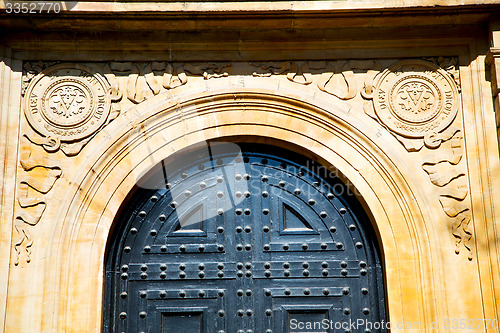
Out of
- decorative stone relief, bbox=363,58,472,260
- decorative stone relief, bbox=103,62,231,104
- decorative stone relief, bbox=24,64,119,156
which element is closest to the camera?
decorative stone relief, bbox=363,58,472,260

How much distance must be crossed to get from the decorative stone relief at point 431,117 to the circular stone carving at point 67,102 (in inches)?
83.1

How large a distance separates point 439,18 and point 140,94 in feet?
7.88

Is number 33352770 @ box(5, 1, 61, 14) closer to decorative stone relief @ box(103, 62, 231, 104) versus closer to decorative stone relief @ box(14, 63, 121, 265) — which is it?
decorative stone relief @ box(14, 63, 121, 265)

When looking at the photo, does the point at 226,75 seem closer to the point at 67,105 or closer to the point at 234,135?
the point at 234,135

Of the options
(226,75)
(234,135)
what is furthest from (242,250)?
(226,75)

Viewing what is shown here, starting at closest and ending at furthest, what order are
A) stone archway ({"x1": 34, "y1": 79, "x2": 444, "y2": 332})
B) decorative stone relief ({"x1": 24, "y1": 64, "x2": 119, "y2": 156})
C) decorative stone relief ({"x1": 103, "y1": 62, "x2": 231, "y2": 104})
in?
stone archway ({"x1": 34, "y1": 79, "x2": 444, "y2": 332}), decorative stone relief ({"x1": 24, "y1": 64, "x2": 119, "y2": 156}), decorative stone relief ({"x1": 103, "y1": 62, "x2": 231, "y2": 104})

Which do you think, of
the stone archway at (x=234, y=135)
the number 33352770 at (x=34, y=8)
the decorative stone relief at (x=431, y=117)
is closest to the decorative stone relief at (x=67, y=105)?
the stone archway at (x=234, y=135)

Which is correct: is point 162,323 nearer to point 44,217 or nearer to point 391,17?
point 44,217

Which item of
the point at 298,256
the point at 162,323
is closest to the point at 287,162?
the point at 298,256

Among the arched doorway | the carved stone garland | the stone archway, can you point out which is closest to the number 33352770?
the carved stone garland

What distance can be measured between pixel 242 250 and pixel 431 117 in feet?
5.89

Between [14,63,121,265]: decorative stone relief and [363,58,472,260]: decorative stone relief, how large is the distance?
2.13 m

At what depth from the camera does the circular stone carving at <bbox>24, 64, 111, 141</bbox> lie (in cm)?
532

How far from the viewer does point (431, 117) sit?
17.5ft
